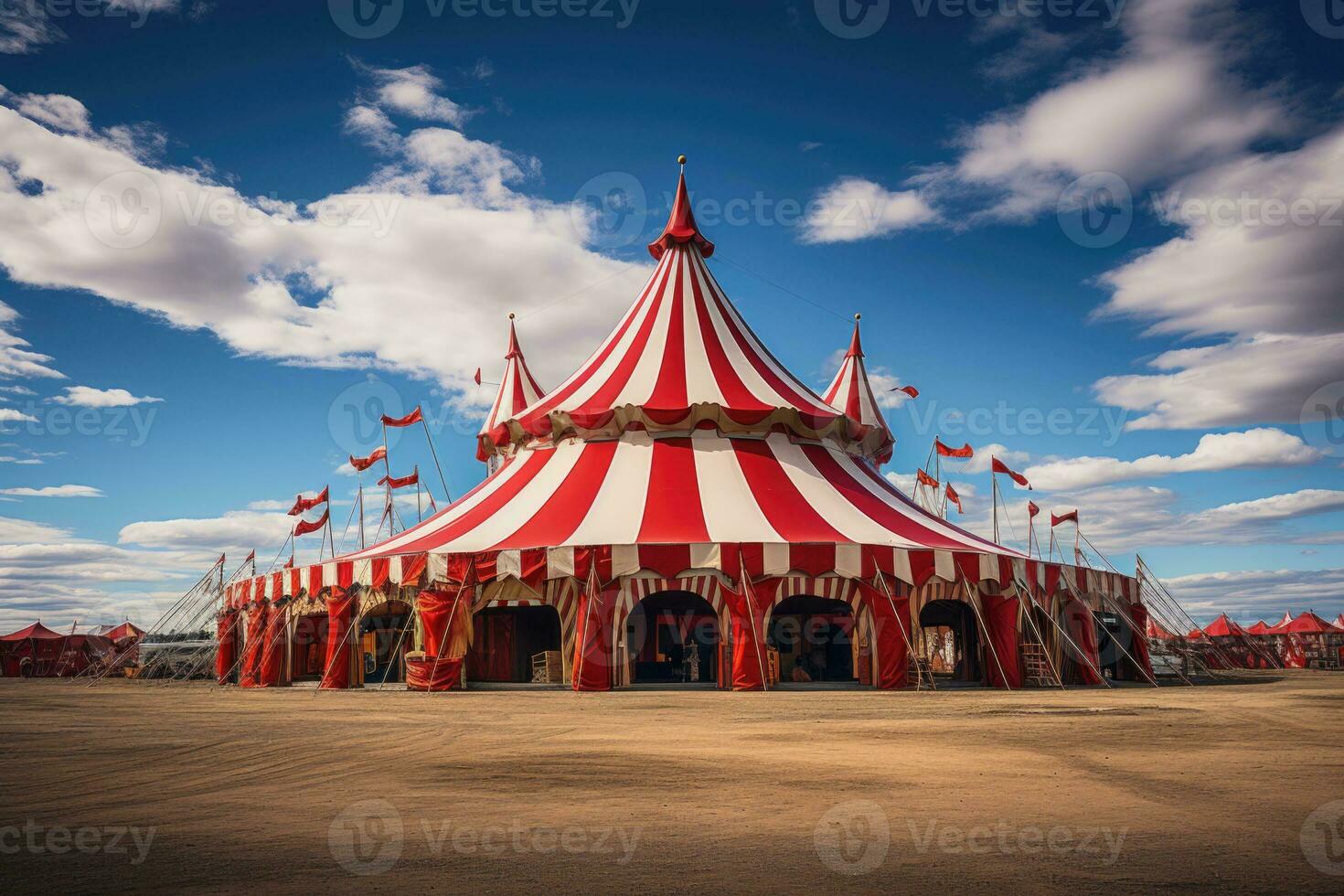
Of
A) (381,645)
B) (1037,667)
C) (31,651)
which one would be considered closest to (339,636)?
(381,645)

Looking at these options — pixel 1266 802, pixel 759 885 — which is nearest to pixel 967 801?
pixel 1266 802

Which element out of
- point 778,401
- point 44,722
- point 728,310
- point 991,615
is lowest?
point 44,722

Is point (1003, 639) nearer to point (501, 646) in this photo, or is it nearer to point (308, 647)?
point (501, 646)

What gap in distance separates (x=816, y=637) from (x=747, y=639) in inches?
156

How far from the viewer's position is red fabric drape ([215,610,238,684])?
17594 mm

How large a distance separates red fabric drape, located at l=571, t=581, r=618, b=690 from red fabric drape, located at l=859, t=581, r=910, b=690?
10.8 feet

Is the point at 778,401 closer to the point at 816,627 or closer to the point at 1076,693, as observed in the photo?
the point at 816,627

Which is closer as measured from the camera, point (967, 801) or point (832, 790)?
point (967, 801)

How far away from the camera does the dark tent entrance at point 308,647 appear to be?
53.9 feet

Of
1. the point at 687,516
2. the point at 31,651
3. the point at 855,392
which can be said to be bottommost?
the point at 31,651

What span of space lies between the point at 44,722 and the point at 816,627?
10.6 meters

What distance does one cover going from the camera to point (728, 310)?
1720 centimetres

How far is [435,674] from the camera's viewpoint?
12.6 metres

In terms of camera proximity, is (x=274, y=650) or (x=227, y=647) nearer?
(x=274, y=650)
